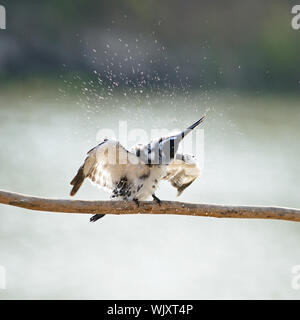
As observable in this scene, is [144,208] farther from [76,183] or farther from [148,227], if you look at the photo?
[148,227]

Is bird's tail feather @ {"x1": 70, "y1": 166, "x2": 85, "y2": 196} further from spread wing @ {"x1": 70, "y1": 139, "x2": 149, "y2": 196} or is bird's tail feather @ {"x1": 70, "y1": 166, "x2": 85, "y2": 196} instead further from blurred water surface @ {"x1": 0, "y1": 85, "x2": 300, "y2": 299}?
blurred water surface @ {"x1": 0, "y1": 85, "x2": 300, "y2": 299}

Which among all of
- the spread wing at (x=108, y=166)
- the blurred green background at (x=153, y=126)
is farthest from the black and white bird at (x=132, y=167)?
the blurred green background at (x=153, y=126)

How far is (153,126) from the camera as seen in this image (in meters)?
4.14

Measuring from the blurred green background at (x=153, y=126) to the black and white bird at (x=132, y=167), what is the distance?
1.32m

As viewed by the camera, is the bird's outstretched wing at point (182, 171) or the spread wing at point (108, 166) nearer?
the spread wing at point (108, 166)

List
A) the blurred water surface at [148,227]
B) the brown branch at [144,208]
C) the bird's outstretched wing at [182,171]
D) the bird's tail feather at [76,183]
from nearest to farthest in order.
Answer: the brown branch at [144,208]
the bird's tail feather at [76,183]
the bird's outstretched wing at [182,171]
the blurred water surface at [148,227]

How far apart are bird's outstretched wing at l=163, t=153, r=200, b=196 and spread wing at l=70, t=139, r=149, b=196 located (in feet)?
0.78

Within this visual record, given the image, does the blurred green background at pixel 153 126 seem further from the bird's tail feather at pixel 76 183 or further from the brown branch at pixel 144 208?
the brown branch at pixel 144 208

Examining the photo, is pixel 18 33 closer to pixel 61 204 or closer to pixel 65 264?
pixel 65 264

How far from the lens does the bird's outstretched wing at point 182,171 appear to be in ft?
9.66

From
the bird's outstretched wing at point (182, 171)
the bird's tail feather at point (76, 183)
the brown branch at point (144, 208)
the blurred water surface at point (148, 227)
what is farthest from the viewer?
the blurred water surface at point (148, 227)
